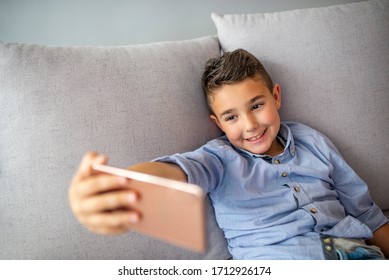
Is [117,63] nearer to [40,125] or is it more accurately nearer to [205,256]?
[40,125]

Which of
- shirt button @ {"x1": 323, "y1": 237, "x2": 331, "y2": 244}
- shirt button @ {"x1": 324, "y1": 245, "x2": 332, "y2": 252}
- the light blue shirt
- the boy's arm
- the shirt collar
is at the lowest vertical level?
the boy's arm

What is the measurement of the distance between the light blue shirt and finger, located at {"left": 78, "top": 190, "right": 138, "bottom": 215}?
24 centimetres

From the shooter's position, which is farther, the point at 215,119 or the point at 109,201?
the point at 215,119

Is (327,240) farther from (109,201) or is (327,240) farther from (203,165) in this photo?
(109,201)

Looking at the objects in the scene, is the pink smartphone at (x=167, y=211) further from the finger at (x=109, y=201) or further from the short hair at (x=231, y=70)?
the short hair at (x=231, y=70)

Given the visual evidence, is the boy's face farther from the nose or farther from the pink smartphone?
the pink smartphone

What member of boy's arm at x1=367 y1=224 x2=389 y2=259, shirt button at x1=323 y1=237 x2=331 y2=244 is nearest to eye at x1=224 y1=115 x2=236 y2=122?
shirt button at x1=323 y1=237 x2=331 y2=244

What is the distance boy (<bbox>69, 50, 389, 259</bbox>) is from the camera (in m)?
0.71

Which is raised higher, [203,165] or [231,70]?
[231,70]

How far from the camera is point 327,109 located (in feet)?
2.87

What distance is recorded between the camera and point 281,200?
75cm

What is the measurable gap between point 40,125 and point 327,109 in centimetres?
64

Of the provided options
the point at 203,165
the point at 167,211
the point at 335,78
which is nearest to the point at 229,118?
the point at 203,165

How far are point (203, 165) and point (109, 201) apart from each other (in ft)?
0.90
